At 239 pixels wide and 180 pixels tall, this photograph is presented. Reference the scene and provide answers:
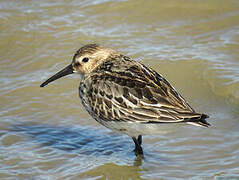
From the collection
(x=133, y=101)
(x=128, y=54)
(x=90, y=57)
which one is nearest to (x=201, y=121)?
(x=133, y=101)

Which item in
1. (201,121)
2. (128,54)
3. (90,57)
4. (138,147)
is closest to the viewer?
(201,121)

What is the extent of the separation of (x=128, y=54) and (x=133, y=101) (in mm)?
4105

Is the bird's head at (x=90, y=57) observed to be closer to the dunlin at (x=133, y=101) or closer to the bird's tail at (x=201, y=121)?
the dunlin at (x=133, y=101)

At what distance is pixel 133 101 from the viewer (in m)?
7.73

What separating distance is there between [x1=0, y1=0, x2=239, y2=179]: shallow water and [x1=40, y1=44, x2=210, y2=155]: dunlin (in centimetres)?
76

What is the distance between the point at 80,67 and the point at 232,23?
195 inches

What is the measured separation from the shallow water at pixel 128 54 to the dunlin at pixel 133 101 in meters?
0.76

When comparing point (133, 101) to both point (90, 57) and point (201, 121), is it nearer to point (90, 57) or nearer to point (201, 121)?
point (201, 121)

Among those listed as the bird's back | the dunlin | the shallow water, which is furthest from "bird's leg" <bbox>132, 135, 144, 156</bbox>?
the bird's back

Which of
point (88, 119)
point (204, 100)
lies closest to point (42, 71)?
point (88, 119)

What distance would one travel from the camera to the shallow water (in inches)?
330

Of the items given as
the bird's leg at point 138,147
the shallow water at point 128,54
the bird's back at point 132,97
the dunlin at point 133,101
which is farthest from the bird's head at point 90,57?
the bird's leg at point 138,147

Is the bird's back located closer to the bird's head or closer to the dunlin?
the dunlin

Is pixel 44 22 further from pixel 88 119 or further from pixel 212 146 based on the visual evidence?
pixel 212 146
